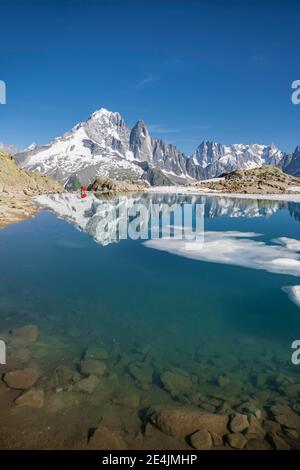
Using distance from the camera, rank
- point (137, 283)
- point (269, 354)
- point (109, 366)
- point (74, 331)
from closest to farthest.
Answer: point (109, 366)
point (269, 354)
point (74, 331)
point (137, 283)

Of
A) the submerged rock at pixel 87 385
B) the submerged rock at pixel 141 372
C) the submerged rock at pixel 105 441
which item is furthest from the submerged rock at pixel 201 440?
the submerged rock at pixel 87 385

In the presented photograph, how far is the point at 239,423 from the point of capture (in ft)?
31.5

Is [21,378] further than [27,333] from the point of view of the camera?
No

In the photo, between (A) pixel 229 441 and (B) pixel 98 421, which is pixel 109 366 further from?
Answer: (A) pixel 229 441

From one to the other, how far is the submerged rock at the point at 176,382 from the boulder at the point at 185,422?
47.0 inches

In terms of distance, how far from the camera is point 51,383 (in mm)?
11375

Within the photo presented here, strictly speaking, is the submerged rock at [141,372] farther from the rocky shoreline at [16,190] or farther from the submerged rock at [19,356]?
the rocky shoreline at [16,190]

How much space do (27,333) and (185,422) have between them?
800 centimetres

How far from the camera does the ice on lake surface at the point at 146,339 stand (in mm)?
9969

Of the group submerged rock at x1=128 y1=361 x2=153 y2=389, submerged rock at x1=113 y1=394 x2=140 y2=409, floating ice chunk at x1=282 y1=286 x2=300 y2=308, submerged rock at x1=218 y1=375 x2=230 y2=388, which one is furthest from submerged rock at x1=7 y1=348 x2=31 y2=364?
floating ice chunk at x1=282 y1=286 x2=300 y2=308

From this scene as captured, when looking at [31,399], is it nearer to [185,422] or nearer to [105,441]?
[105,441]

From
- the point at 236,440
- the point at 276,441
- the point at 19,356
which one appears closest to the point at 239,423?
the point at 236,440
